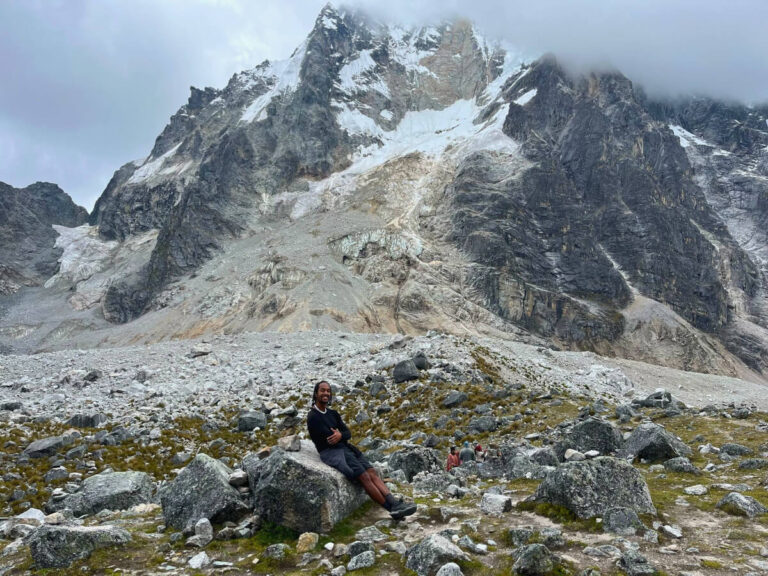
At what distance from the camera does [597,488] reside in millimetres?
8016

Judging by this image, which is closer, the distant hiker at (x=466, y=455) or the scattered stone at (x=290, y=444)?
the scattered stone at (x=290, y=444)

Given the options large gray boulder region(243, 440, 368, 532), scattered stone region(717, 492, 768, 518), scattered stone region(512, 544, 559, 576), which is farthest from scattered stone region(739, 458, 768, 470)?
large gray boulder region(243, 440, 368, 532)

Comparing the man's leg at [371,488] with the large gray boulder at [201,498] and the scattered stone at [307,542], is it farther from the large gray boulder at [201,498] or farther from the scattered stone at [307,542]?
the large gray boulder at [201,498]

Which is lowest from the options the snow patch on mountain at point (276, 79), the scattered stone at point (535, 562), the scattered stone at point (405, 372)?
the scattered stone at point (535, 562)

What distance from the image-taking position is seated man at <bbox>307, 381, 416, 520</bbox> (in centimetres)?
870

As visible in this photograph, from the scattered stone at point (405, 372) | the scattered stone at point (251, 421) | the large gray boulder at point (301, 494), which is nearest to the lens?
the large gray boulder at point (301, 494)

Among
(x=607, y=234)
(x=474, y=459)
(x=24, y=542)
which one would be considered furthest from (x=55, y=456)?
(x=607, y=234)

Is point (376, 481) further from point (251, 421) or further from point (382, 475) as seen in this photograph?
point (251, 421)

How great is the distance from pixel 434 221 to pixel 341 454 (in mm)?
105762

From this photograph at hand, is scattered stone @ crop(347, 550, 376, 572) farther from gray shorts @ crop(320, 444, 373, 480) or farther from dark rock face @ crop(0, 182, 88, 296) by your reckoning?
dark rock face @ crop(0, 182, 88, 296)

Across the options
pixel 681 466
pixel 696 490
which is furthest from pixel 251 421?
pixel 696 490

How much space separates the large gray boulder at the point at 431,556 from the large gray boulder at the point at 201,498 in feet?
12.2

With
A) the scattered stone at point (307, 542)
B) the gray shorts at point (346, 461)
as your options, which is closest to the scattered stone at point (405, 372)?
the gray shorts at point (346, 461)

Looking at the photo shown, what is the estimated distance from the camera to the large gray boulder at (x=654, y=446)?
12.5 metres
